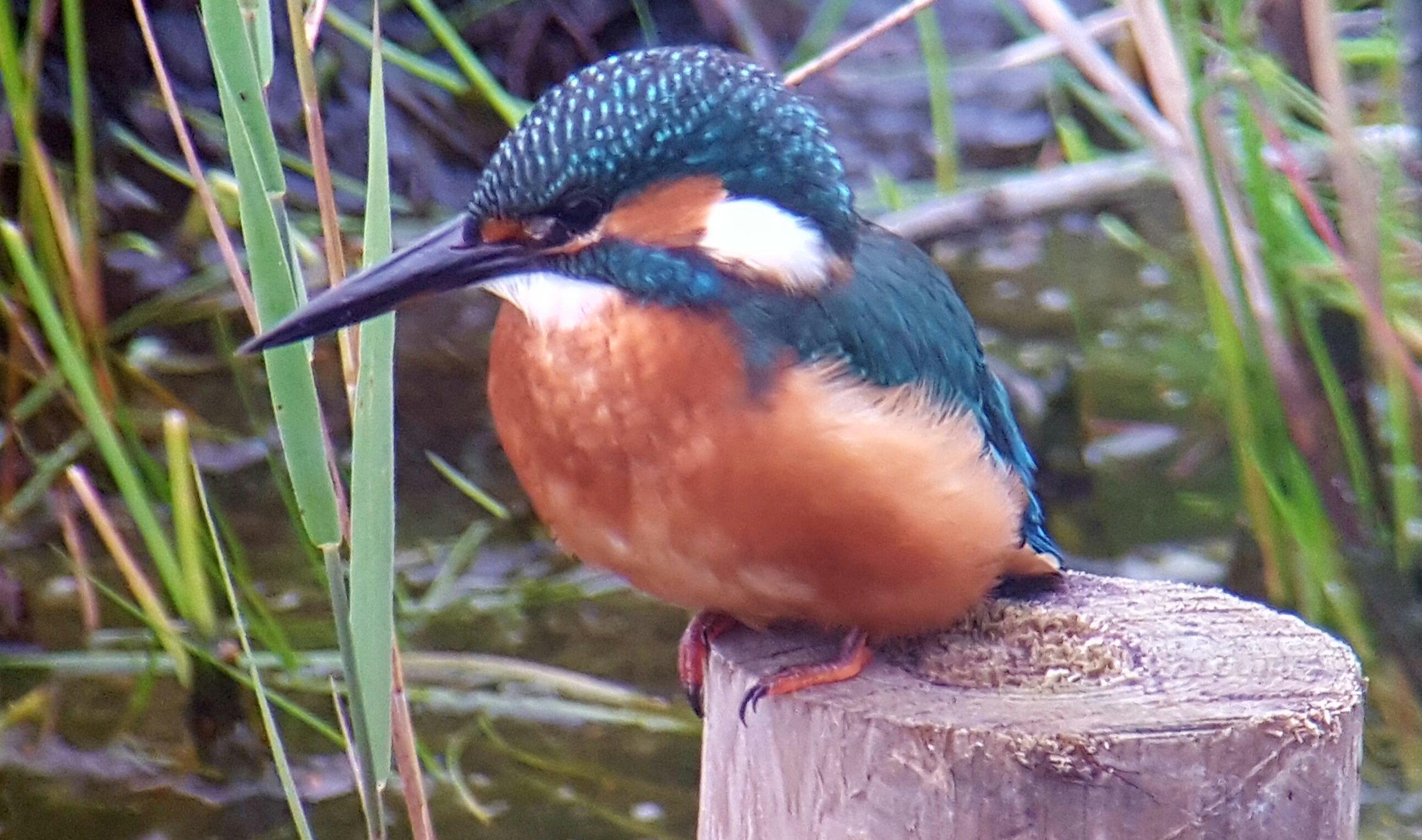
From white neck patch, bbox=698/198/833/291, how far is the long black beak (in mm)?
169

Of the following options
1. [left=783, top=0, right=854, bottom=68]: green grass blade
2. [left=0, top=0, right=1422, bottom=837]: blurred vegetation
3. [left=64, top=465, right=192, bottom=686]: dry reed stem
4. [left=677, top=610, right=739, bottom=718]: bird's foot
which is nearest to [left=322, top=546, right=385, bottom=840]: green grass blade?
[left=0, top=0, right=1422, bottom=837]: blurred vegetation

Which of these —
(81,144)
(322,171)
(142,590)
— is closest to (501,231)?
A: (322,171)

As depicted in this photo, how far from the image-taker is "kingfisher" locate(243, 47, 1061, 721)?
4.99 ft

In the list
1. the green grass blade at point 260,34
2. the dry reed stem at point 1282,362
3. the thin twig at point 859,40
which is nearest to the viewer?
the green grass blade at point 260,34

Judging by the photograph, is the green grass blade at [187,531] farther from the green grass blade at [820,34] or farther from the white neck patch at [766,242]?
the green grass blade at [820,34]

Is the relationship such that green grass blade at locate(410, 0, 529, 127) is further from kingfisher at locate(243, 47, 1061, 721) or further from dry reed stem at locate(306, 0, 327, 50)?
kingfisher at locate(243, 47, 1061, 721)

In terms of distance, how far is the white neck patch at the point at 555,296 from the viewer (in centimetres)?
156

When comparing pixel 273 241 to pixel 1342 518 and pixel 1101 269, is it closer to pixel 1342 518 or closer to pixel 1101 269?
pixel 1342 518

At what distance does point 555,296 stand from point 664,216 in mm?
122

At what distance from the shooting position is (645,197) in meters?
1.53

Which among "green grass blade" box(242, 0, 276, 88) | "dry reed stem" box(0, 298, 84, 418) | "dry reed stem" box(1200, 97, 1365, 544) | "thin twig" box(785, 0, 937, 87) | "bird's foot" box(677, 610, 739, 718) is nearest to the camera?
"green grass blade" box(242, 0, 276, 88)

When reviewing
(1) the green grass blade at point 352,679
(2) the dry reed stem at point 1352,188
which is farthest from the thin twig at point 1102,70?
(1) the green grass blade at point 352,679

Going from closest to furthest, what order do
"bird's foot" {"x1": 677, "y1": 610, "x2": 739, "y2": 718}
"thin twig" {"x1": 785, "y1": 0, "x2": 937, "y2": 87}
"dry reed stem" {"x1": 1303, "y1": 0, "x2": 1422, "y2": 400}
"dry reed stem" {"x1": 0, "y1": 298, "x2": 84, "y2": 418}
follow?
"bird's foot" {"x1": 677, "y1": 610, "x2": 739, "y2": 718}, "thin twig" {"x1": 785, "y1": 0, "x2": 937, "y2": 87}, "dry reed stem" {"x1": 1303, "y1": 0, "x2": 1422, "y2": 400}, "dry reed stem" {"x1": 0, "y1": 298, "x2": 84, "y2": 418}

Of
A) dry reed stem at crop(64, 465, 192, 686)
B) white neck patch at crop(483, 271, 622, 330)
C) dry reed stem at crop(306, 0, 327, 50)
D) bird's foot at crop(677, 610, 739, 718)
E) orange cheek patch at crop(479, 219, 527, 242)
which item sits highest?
dry reed stem at crop(306, 0, 327, 50)
